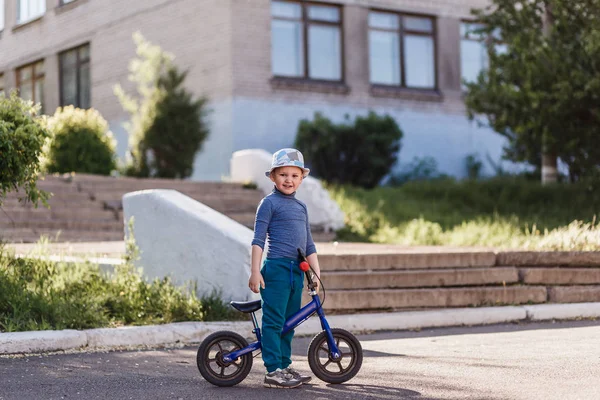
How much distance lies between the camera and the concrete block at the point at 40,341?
25.5ft

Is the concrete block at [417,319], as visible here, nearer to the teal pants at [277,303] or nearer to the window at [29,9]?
the teal pants at [277,303]

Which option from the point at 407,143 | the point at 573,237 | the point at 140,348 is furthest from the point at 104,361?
the point at 407,143

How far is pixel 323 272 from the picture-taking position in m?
10.2

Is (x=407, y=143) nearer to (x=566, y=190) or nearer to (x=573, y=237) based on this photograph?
(x=566, y=190)

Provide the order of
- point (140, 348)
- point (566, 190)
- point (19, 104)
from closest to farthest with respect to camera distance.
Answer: point (140, 348) < point (19, 104) < point (566, 190)

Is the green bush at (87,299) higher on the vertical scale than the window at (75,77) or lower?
lower

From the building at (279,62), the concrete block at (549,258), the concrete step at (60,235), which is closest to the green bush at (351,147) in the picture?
the building at (279,62)

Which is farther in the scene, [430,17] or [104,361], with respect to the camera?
[430,17]

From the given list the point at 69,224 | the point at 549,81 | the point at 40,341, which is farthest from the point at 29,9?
the point at 40,341

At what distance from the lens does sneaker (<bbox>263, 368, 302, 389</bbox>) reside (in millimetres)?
6230

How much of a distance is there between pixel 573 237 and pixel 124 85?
48.2ft

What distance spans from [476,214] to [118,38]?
10696 millimetres

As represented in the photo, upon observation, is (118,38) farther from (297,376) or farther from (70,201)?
(297,376)

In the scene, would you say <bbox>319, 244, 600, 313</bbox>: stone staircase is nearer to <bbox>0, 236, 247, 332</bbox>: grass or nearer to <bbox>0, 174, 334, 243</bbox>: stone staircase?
<bbox>0, 236, 247, 332</bbox>: grass
